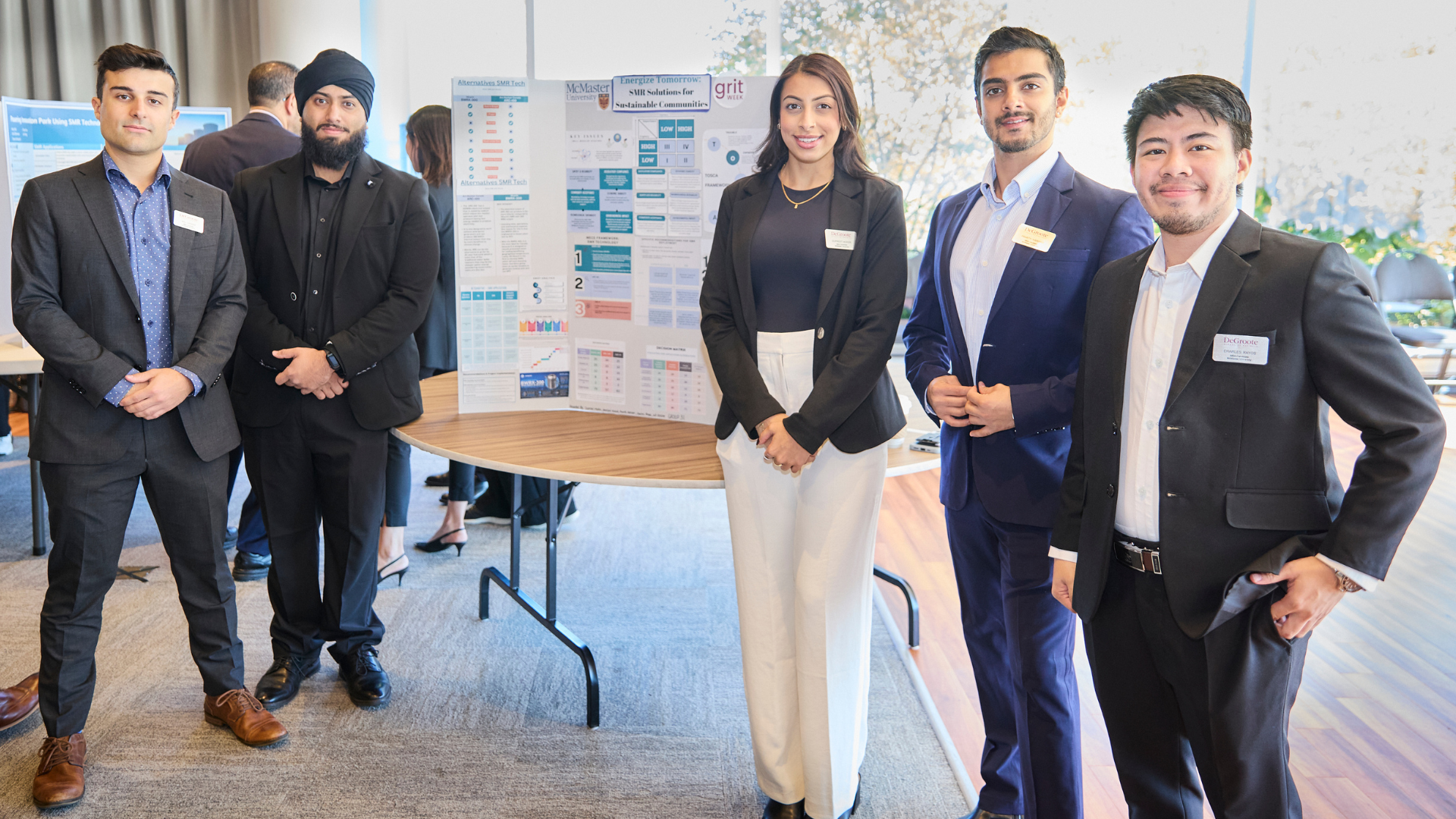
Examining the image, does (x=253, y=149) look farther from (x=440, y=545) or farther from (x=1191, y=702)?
(x=1191, y=702)

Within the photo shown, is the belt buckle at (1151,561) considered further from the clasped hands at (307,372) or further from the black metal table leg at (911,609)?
the clasped hands at (307,372)

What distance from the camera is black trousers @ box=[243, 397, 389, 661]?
8.36 ft

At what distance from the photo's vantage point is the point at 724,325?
6.73ft

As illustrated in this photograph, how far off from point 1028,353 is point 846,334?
14.6 inches

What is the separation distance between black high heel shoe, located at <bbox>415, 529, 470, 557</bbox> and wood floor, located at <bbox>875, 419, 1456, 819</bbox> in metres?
1.82

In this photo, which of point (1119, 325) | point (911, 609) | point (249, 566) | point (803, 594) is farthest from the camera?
point (249, 566)

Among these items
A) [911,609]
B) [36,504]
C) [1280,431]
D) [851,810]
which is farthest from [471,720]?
[36,504]

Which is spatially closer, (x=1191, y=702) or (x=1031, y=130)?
(x=1191, y=702)

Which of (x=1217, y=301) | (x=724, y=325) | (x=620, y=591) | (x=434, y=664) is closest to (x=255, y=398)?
(x=434, y=664)

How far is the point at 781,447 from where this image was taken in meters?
1.89

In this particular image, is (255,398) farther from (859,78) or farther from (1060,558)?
(859,78)

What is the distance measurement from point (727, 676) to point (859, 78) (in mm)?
4348

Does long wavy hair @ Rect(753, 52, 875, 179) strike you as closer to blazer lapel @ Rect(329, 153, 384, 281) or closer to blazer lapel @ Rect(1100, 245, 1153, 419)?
blazer lapel @ Rect(1100, 245, 1153, 419)

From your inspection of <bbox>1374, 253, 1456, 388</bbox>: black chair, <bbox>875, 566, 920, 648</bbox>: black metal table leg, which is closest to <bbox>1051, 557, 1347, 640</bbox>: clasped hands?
<bbox>875, 566, 920, 648</bbox>: black metal table leg
